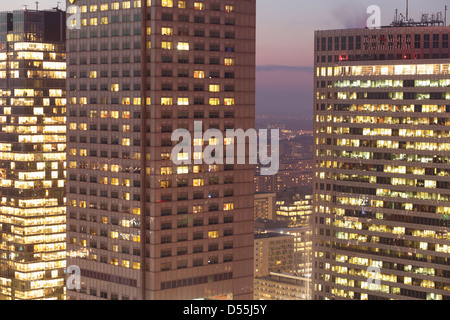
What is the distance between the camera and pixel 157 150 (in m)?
158

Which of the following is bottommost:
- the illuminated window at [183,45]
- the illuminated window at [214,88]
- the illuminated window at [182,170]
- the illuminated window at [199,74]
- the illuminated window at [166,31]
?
the illuminated window at [182,170]

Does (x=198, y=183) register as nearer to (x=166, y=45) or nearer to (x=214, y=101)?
(x=214, y=101)

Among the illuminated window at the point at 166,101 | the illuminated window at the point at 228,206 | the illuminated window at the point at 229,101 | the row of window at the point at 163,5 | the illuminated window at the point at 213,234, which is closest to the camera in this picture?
the row of window at the point at 163,5

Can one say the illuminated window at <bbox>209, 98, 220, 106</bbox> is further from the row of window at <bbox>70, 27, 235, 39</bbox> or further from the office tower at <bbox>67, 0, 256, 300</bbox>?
the row of window at <bbox>70, 27, 235, 39</bbox>

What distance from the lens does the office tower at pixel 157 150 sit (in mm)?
159125

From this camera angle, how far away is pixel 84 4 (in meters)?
169

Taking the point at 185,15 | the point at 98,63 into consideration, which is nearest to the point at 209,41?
the point at 185,15

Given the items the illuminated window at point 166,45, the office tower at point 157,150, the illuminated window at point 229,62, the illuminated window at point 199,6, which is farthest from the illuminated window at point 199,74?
the illuminated window at point 199,6

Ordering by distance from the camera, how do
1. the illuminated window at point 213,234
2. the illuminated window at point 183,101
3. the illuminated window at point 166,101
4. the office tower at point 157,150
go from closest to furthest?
the illuminated window at point 166,101 < the office tower at point 157,150 < the illuminated window at point 183,101 < the illuminated window at point 213,234

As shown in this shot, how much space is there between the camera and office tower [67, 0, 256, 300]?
→ 522 ft

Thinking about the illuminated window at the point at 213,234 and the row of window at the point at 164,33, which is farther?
the illuminated window at the point at 213,234

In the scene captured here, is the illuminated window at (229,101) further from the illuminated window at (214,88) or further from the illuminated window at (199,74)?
the illuminated window at (199,74)
